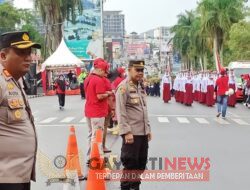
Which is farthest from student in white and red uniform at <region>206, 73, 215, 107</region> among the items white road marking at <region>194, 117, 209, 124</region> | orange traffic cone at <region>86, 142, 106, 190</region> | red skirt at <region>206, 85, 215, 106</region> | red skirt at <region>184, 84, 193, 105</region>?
orange traffic cone at <region>86, 142, 106, 190</region>

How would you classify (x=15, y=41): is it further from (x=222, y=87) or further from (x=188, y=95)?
(x=188, y=95)

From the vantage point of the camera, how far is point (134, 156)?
24.2 feet

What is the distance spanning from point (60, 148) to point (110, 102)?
4.81 ft

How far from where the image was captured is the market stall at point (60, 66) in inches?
1799

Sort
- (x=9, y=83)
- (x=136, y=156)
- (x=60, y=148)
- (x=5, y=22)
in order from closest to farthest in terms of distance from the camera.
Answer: (x=9, y=83), (x=136, y=156), (x=60, y=148), (x=5, y=22)

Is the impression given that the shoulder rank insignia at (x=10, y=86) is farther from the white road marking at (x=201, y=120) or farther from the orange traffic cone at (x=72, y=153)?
the white road marking at (x=201, y=120)

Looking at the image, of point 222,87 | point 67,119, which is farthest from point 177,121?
point 67,119

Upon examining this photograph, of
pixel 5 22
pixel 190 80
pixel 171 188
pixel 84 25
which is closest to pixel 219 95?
pixel 190 80

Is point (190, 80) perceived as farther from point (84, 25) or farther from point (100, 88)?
point (84, 25)

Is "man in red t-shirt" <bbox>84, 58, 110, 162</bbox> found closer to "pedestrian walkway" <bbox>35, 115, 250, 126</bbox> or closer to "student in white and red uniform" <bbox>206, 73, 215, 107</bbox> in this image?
"pedestrian walkway" <bbox>35, 115, 250, 126</bbox>

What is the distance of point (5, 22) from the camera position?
69.8 m

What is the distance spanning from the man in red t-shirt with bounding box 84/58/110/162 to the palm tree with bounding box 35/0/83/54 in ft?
154

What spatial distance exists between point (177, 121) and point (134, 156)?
1286 cm

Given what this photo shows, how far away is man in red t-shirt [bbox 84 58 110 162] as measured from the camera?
9945mm
